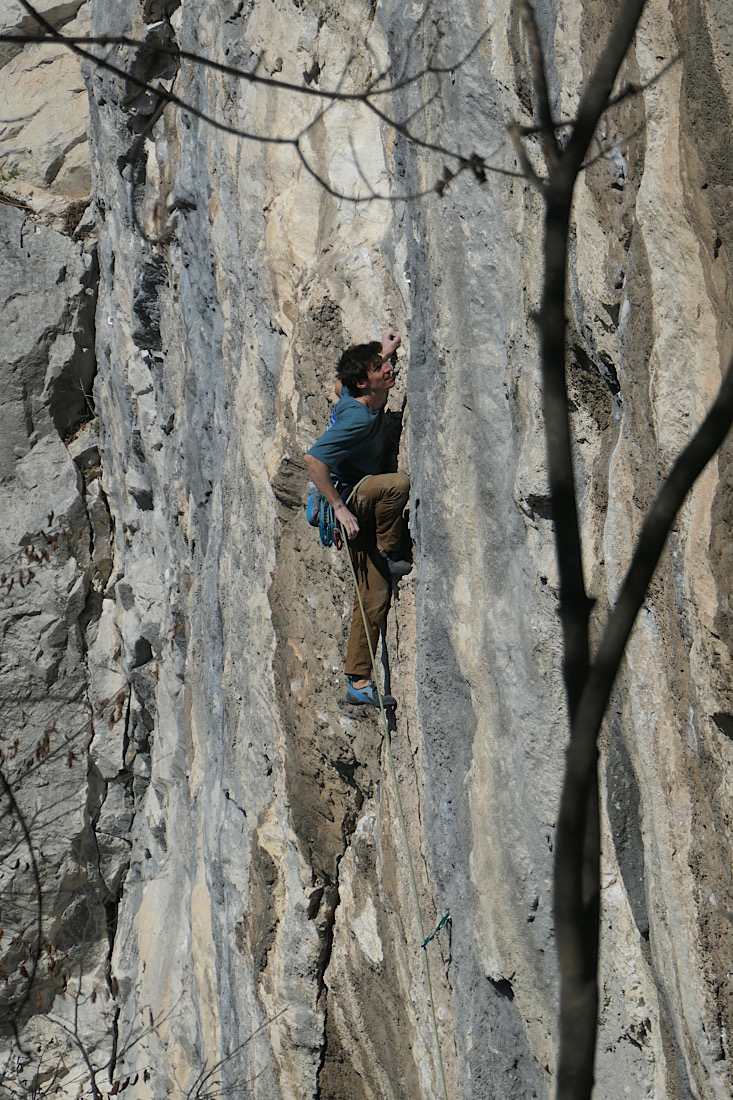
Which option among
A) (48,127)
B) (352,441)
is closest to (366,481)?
(352,441)

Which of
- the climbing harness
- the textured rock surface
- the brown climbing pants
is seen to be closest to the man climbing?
the brown climbing pants

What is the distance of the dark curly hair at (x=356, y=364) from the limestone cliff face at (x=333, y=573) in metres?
0.19

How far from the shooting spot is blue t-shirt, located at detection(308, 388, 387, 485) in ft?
13.6

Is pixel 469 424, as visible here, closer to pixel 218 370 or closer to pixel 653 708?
pixel 653 708

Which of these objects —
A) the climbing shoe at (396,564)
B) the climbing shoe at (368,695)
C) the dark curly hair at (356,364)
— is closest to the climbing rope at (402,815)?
the climbing shoe at (368,695)

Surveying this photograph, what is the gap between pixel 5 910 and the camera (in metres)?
8.69

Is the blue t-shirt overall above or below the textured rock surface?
below

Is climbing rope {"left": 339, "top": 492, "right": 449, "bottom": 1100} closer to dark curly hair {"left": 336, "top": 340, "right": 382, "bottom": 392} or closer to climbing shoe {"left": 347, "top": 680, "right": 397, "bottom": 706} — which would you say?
climbing shoe {"left": 347, "top": 680, "right": 397, "bottom": 706}

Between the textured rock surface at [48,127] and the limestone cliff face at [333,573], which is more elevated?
the textured rock surface at [48,127]

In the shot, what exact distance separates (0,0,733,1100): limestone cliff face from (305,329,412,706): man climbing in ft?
0.52

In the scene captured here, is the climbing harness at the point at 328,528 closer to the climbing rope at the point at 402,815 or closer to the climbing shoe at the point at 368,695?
the climbing rope at the point at 402,815

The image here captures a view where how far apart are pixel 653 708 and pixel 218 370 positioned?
14.3 ft

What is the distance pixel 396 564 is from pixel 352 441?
0.60 metres

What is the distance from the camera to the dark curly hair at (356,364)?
13.5 feet
